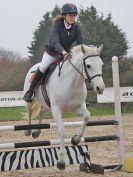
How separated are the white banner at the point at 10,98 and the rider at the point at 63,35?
43.6 feet

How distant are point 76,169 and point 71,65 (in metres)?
2.36

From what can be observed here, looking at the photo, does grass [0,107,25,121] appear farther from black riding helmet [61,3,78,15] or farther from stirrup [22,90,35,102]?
black riding helmet [61,3,78,15]

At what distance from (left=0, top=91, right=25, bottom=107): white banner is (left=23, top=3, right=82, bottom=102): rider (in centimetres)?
1328

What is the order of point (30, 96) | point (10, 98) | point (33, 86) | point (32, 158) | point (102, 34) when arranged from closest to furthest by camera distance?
point (32, 158) → point (33, 86) → point (30, 96) → point (10, 98) → point (102, 34)

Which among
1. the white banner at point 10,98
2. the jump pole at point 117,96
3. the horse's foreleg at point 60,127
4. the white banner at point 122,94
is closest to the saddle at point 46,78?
the horse's foreleg at point 60,127

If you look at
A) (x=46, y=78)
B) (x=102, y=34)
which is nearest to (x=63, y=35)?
(x=46, y=78)

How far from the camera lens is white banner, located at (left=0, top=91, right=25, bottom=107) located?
67.9ft

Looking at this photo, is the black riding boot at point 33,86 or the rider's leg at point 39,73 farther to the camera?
the black riding boot at point 33,86

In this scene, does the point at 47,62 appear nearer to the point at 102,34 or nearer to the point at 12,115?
the point at 12,115

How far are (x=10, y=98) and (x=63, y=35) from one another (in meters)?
13.8

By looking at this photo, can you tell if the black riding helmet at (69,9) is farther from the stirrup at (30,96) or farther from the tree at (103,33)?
the tree at (103,33)

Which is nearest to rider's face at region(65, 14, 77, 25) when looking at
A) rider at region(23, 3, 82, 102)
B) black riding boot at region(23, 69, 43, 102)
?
rider at region(23, 3, 82, 102)

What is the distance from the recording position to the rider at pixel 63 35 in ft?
23.2

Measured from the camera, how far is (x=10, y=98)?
20.8m
